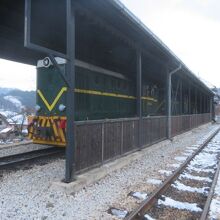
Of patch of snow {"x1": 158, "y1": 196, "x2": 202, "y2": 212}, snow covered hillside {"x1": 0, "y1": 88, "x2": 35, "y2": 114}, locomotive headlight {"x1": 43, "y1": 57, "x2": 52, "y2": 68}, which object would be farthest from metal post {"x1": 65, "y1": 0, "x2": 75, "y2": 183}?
snow covered hillside {"x1": 0, "y1": 88, "x2": 35, "y2": 114}

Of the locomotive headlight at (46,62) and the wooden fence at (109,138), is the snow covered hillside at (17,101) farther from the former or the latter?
the locomotive headlight at (46,62)

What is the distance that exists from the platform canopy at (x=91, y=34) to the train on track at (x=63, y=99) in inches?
24.1

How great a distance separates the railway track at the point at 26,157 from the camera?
8060 millimetres

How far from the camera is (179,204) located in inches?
207

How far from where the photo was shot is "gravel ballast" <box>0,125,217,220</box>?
15.6 feet

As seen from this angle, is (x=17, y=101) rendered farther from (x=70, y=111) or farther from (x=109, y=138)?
(x=70, y=111)

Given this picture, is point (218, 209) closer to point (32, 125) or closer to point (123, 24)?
point (123, 24)

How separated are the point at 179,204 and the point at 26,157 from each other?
5570 millimetres

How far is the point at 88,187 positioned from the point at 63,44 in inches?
190

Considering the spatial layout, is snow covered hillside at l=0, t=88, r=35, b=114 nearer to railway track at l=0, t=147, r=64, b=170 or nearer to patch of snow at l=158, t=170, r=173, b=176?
railway track at l=0, t=147, r=64, b=170

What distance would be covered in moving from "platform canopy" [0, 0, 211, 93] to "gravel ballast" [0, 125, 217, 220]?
11.6 feet

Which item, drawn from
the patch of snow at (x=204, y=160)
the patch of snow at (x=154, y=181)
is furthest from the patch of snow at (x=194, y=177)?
the patch of snow at (x=204, y=160)

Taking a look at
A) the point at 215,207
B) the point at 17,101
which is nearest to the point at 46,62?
the point at 215,207

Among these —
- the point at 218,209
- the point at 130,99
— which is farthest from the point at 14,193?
the point at 130,99
